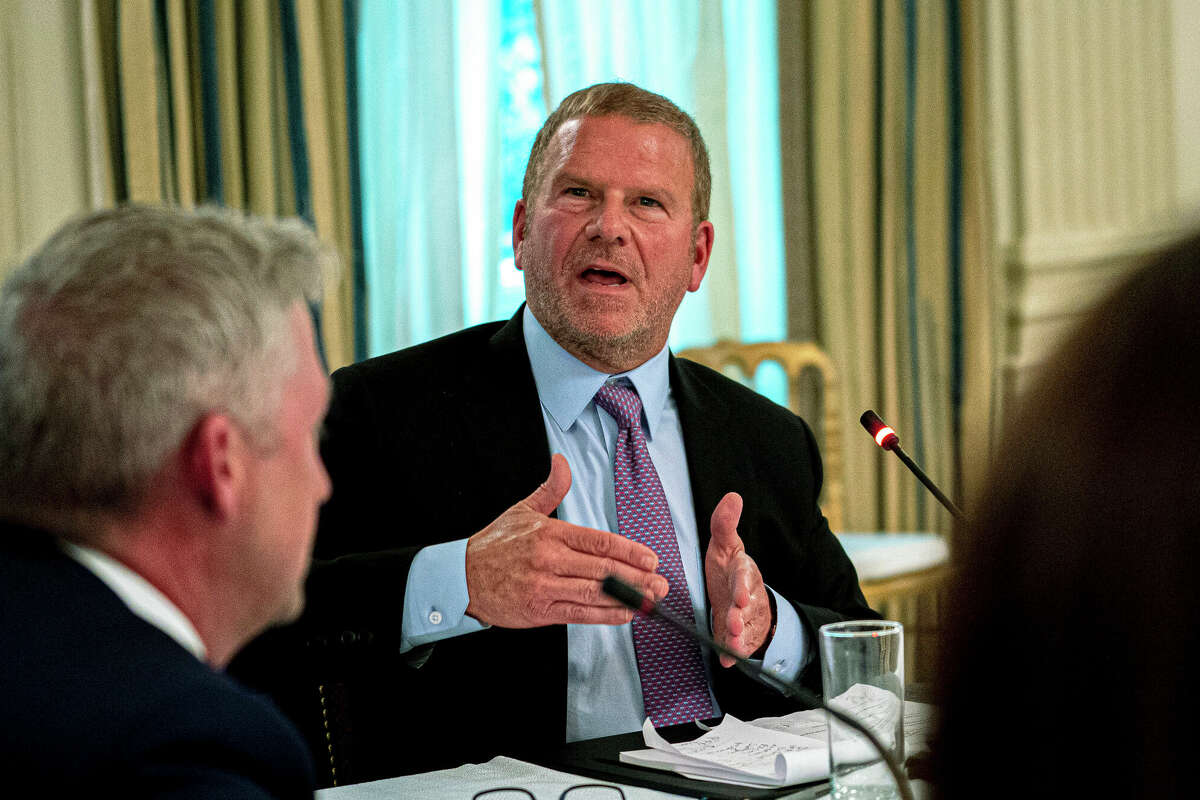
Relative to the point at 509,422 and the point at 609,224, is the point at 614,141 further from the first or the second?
the point at 509,422

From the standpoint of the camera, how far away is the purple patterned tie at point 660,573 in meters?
1.75

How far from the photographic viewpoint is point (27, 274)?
31.8 inches

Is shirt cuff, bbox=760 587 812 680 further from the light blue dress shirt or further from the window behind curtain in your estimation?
the window behind curtain

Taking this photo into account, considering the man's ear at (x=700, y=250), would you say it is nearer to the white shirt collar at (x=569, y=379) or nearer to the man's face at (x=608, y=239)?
the man's face at (x=608, y=239)

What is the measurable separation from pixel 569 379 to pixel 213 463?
3.88 feet

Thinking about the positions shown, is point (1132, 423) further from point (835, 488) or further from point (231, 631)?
point (835, 488)

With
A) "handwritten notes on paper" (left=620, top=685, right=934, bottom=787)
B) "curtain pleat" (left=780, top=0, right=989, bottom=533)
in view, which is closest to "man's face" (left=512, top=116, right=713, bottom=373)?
"handwritten notes on paper" (left=620, top=685, right=934, bottom=787)

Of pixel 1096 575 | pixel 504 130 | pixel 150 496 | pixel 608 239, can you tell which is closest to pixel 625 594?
pixel 150 496

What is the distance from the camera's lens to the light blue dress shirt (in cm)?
162

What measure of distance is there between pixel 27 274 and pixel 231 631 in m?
0.29

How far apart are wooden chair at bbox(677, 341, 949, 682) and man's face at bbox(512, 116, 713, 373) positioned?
1212 mm

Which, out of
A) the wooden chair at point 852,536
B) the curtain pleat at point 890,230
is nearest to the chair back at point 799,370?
the wooden chair at point 852,536

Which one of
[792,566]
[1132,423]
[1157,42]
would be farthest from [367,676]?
[1157,42]

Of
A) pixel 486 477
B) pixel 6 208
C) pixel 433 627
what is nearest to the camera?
pixel 433 627
